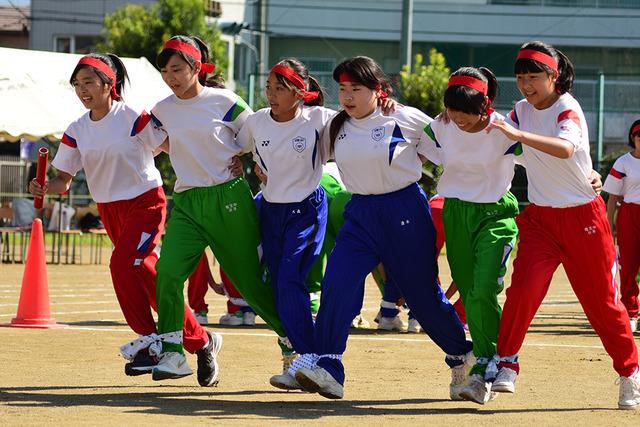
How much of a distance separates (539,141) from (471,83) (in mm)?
689

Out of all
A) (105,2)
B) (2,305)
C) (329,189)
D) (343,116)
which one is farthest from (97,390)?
(105,2)

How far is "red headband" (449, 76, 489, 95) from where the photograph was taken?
8.20 metres

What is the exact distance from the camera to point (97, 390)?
8906mm

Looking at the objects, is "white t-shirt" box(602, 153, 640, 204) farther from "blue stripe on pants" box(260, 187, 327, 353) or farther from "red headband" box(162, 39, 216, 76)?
"red headband" box(162, 39, 216, 76)

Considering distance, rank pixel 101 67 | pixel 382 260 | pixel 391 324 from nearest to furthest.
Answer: pixel 382 260, pixel 101 67, pixel 391 324

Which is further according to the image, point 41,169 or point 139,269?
point 41,169

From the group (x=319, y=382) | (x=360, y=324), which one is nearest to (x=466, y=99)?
(x=319, y=382)

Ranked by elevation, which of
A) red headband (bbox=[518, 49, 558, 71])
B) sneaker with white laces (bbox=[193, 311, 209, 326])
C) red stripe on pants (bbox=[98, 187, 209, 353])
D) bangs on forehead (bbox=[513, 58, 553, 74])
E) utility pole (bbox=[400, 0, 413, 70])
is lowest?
sneaker with white laces (bbox=[193, 311, 209, 326])

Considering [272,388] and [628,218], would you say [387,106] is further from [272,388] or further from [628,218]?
[628,218]

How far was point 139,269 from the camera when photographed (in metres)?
9.12

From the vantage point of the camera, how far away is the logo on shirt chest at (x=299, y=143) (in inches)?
343

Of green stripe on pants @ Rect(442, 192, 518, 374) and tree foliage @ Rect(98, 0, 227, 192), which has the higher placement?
tree foliage @ Rect(98, 0, 227, 192)

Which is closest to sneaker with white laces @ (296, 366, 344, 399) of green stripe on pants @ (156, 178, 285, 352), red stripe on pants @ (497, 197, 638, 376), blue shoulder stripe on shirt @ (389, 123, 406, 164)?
green stripe on pants @ (156, 178, 285, 352)

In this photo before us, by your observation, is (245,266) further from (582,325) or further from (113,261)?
(582,325)
